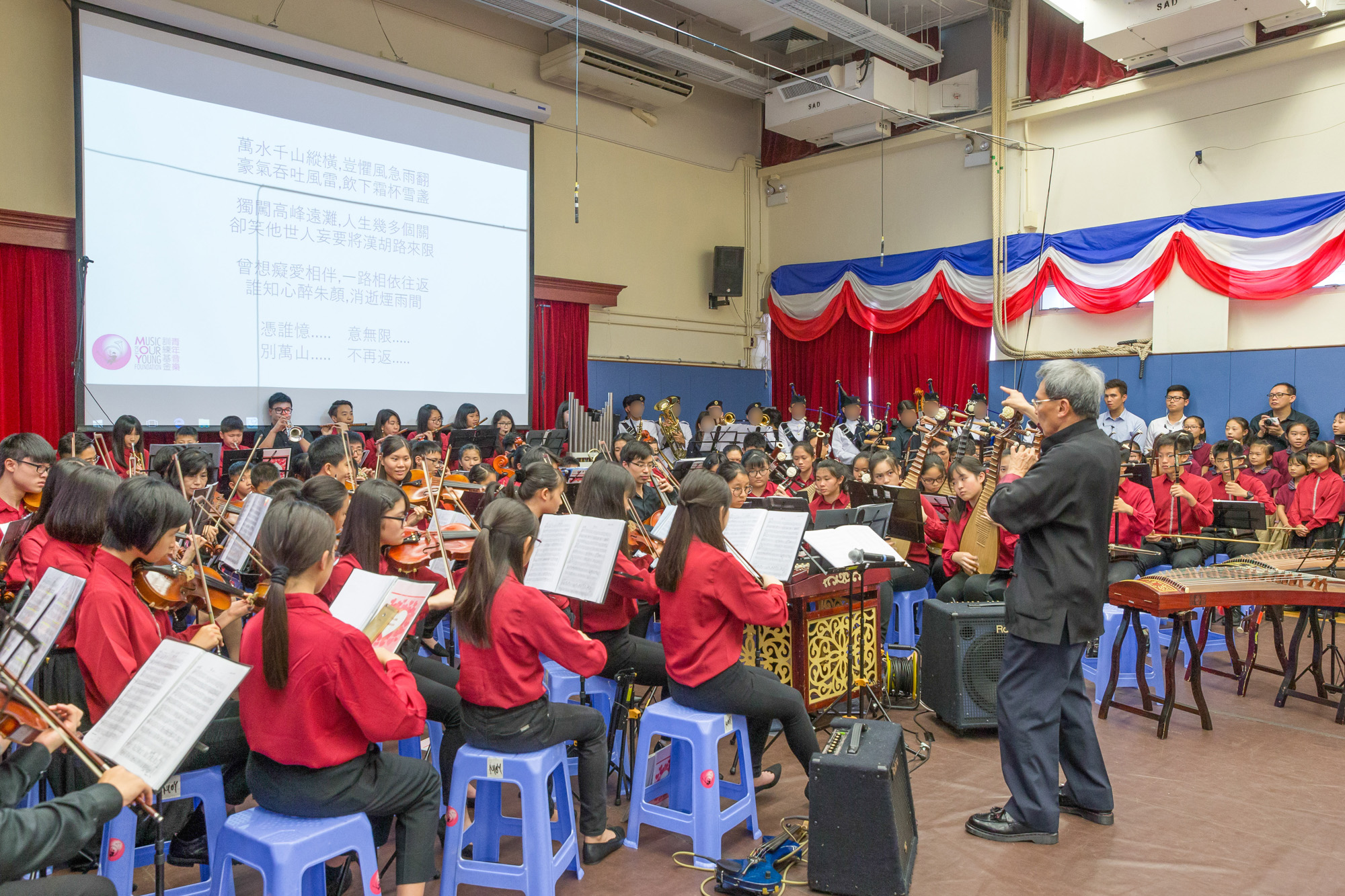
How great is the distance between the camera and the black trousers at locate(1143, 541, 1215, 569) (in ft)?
20.1

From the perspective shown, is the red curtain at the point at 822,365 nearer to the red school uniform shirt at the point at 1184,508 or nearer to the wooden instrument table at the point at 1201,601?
the red school uniform shirt at the point at 1184,508

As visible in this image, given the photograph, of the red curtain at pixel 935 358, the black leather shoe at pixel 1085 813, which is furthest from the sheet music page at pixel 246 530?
the red curtain at pixel 935 358

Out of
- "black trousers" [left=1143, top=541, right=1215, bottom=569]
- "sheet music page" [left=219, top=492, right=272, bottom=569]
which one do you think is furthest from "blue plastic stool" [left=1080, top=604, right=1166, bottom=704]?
"sheet music page" [left=219, top=492, right=272, bottom=569]

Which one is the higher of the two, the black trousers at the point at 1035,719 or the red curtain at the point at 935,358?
the red curtain at the point at 935,358

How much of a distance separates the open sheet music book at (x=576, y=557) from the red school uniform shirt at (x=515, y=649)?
0.71 feet

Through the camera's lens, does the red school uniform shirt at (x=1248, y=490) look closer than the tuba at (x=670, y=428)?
Yes

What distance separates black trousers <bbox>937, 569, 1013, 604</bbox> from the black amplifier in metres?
2.22

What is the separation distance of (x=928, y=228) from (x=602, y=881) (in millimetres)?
9996

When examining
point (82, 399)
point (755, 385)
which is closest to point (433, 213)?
Answer: point (82, 399)

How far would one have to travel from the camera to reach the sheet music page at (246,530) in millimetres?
3352

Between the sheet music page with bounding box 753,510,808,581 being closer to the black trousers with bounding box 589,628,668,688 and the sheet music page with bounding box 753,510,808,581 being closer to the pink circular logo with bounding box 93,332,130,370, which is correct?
the black trousers with bounding box 589,628,668,688

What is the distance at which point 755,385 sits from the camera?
1340cm

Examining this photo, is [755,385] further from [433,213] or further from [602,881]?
[602,881]

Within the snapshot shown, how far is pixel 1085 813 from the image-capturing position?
3283mm
